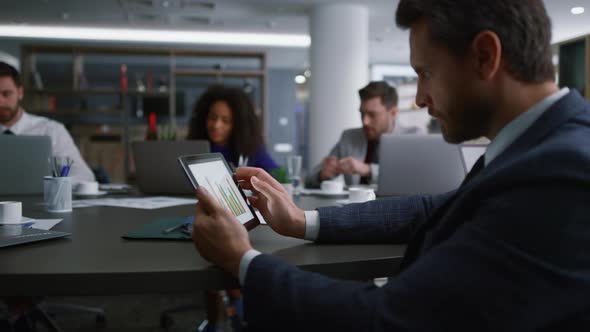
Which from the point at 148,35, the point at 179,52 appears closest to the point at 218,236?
the point at 179,52

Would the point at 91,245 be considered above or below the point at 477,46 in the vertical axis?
below

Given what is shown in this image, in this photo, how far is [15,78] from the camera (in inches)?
114

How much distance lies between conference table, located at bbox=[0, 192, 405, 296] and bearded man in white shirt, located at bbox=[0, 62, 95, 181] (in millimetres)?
1856

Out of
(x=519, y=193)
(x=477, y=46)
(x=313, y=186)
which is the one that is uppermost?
(x=477, y=46)

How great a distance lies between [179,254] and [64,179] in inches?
32.2

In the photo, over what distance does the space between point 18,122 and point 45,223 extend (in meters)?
2.15

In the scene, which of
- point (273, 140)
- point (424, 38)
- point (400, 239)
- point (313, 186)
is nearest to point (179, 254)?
point (400, 239)

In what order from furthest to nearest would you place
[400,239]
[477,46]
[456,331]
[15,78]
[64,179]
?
1. [15,78]
2. [64,179]
3. [400,239]
4. [477,46]
5. [456,331]

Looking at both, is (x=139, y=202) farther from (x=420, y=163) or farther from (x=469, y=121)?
(x=469, y=121)

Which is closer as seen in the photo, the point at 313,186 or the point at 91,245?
the point at 91,245

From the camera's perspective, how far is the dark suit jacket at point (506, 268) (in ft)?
1.78

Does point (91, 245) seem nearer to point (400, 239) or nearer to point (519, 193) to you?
point (400, 239)

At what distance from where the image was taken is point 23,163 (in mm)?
1973

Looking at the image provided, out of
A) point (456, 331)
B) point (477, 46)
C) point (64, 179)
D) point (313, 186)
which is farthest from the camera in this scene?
point (313, 186)
